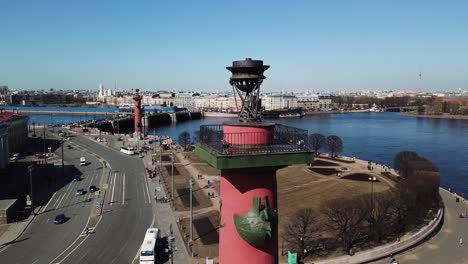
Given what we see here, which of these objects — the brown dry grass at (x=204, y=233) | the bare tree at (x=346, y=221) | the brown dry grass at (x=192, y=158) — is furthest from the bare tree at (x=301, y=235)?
the brown dry grass at (x=192, y=158)

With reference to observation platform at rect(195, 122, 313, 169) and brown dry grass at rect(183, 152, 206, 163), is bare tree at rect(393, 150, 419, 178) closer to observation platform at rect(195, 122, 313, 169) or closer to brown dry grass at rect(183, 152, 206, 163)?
brown dry grass at rect(183, 152, 206, 163)

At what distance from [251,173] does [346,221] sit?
18276 millimetres

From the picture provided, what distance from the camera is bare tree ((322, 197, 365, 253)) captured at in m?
22.3

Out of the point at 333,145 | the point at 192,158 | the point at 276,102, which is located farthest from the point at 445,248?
the point at 276,102

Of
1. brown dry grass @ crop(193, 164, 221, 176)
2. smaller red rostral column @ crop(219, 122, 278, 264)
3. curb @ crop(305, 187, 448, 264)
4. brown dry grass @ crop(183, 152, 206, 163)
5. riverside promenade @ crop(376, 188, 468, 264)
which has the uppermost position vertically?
smaller red rostral column @ crop(219, 122, 278, 264)

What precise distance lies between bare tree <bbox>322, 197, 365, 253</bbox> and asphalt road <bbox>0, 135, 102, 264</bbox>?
15.1m

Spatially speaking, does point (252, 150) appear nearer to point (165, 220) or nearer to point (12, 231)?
point (165, 220)

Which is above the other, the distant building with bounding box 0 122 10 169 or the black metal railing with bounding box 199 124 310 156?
the black metal railing with bounding box 199 124 310 156

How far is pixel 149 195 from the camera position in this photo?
33.8 m

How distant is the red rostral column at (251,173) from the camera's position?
18.5 ft

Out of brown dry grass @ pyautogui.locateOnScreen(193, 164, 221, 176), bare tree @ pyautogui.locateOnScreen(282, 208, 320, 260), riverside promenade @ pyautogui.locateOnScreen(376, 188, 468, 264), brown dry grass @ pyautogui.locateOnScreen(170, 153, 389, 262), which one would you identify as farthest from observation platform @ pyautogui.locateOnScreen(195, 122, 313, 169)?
brown dry grass @ pyautogui.locateOnScreen(193, 164, 221, 176)

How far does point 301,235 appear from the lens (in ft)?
71.9

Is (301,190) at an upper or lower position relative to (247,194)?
lower

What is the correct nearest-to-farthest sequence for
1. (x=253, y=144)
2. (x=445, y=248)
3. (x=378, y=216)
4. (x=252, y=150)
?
(x=252, y=150)
(x=253, y=144)
(x=445, y=248)
(x=378, y=216)
